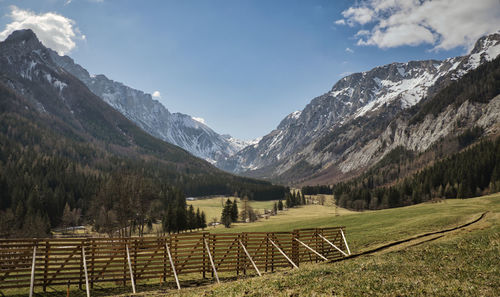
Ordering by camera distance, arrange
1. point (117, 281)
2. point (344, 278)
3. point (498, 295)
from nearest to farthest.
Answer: point (498, 295) → point (344, 278) → point (117, 281)

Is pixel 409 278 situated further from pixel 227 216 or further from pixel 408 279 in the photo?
pixel 227 216

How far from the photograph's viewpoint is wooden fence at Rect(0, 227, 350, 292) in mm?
23072

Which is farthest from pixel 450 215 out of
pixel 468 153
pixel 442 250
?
pixel 468 153

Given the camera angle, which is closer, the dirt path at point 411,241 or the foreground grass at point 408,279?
the foreground grass at point 408,279

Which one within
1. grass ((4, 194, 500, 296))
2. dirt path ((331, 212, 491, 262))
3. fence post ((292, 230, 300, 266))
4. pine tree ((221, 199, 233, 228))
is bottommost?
pine tree ((221, 199, 233, 228))

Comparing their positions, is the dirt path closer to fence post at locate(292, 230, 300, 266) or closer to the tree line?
fence post at locate(292, 230, 300, 266)

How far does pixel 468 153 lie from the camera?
493 feet

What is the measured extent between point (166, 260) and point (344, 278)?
59.4ft

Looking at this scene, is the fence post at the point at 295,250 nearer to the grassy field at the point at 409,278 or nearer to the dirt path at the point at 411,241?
the dirt path at the point at 411,241

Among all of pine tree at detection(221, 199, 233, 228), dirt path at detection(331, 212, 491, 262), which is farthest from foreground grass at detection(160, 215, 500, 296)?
pine tree at detection(221, 199, 233, 228)

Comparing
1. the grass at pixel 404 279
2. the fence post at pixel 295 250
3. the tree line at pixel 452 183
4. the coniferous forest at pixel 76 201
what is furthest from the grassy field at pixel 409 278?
the tree line at pixel 452 183

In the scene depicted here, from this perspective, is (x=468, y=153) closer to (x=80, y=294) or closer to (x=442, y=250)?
(x=442, y=250)

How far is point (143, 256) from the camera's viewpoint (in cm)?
2830

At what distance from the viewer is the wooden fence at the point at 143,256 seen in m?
23.1
